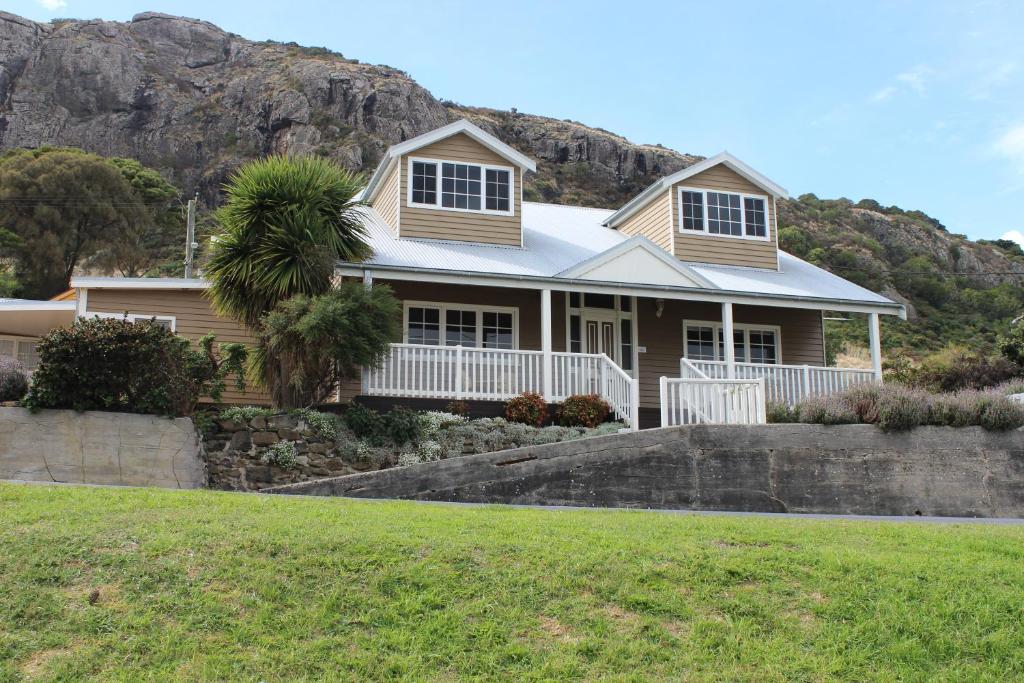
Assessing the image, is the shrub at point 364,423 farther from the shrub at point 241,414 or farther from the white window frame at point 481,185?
the white window frame at point 481,185

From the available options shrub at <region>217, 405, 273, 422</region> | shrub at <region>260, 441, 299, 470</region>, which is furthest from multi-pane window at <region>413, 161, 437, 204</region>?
shrub at <region>260, 441, 299, 470</region>

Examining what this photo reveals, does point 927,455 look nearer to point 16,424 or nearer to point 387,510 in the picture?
point 387,510

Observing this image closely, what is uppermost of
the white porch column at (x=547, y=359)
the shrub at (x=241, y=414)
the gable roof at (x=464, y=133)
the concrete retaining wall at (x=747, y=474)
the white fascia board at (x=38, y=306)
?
the gable roof at (x=464, y=133)

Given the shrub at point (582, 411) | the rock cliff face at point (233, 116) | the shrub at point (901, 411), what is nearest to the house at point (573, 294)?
the shrub at point (582, 411)

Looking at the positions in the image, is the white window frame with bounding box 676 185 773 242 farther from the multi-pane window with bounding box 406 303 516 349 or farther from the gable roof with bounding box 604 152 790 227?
the multi-pane window with bounding box 406 303 516 349

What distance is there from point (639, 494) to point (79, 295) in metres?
11.8

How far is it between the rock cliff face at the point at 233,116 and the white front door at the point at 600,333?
43891 millimetres

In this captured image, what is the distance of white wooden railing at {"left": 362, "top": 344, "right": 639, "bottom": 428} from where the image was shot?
57.3 ft

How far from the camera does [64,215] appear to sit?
44.0m

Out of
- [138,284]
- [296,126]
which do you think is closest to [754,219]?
[138,284]

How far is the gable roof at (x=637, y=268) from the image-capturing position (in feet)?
62.9

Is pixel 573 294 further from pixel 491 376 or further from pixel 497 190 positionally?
pixel 491 376

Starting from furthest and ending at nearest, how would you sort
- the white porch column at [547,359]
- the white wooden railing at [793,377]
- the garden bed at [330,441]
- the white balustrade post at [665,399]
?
the white wooden railing at [793,377]
the white porch column at [547,359]
the white balustrade post at [665,399]
the garden bed at [330,441]

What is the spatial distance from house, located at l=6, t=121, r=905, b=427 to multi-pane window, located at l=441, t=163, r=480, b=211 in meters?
0.03
